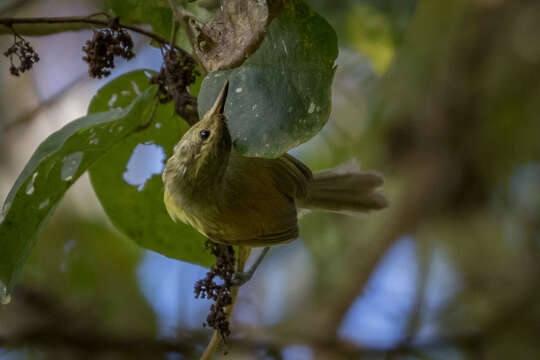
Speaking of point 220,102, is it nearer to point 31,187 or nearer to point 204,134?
point 204,134

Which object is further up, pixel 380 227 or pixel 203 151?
pixel 380 227

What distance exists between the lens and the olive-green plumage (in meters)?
1.75

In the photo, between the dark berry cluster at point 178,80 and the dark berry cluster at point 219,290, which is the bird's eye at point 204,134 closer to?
the dark berry cluster at point 178,80

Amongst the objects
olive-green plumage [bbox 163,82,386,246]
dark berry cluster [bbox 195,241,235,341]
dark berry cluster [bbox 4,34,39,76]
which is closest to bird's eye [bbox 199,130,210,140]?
olive-green plumage [bbox 163,82,386,246]

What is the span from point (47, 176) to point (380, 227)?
13.3 feet

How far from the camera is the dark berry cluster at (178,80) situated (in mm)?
1724

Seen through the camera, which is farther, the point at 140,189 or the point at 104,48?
the point at 140,189

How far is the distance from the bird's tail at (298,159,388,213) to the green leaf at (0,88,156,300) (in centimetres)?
121

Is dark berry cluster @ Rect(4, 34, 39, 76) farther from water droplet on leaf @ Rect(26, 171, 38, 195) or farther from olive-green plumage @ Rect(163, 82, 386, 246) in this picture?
olive-green plumage @ Rect(163, 82, 386, 246)

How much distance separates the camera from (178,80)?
5.68 feet

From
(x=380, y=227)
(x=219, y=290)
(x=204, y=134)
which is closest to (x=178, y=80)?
(x=204, y=134)

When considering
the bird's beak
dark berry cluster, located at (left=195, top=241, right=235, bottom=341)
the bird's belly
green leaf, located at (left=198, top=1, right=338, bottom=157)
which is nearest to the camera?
green leaf, located at (left=198, top=1, right=338, bottom=157)

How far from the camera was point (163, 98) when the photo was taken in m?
1.81

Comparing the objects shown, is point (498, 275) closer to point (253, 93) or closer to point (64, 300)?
point (64, 300)
